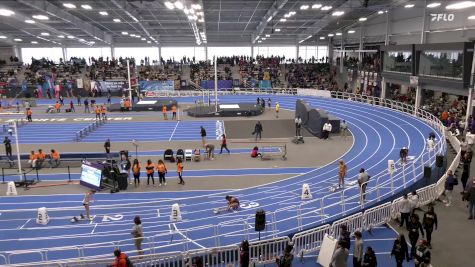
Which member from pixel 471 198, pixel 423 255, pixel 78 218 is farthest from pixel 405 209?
pixel 78 218

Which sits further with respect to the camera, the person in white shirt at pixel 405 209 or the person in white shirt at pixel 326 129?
the person in white shirt at pixel 326 129

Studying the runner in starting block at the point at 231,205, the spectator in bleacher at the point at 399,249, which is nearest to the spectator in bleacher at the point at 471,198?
the spectator in bleacher at the point at 399,249

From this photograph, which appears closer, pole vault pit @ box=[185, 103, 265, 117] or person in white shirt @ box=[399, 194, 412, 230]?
person in white shirt @ box=[399, 194, 412, 230]

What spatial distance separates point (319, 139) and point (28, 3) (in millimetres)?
24660

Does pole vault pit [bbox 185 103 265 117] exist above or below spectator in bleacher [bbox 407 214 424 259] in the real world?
above

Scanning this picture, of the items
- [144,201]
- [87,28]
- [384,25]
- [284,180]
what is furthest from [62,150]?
[384,25]

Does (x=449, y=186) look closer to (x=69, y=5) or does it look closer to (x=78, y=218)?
(x=78, y=218)

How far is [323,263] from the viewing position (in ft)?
35.0

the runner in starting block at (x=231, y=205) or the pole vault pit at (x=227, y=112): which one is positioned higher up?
the pole vault pit at (x=227, y=112)

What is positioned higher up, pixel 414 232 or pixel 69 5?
pixel 69 5

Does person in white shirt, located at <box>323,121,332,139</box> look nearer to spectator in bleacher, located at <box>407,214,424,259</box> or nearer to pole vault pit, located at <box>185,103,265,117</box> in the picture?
pole vault pit, located at <box>185,103,265,117</box>

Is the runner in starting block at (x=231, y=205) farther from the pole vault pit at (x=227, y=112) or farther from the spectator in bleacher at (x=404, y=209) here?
the pole vault pit at (x=227, y=112)

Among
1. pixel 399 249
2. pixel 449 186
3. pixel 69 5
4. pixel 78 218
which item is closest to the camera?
pixel 399 249

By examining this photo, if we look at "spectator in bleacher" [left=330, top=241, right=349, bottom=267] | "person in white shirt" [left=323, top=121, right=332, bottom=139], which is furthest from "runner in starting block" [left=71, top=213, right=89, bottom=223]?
"person in white shirt" [left=323, top=121, right=332, bottom=139]
